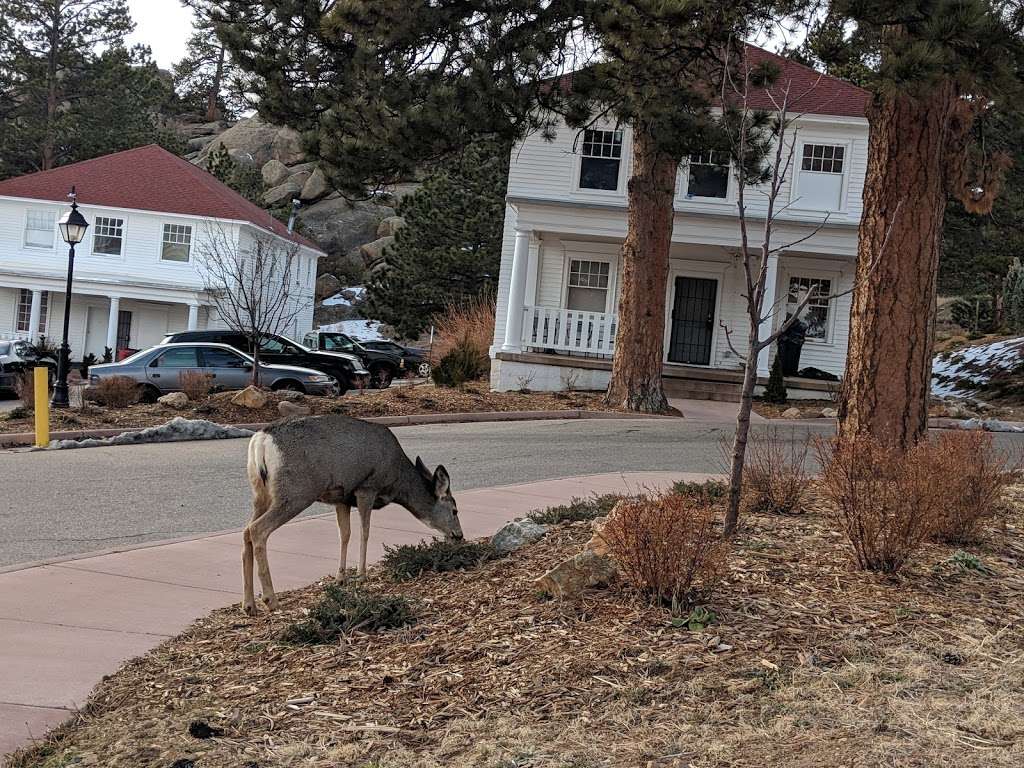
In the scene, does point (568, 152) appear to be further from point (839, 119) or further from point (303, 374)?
point (303, 374)

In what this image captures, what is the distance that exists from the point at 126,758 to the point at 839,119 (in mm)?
26265

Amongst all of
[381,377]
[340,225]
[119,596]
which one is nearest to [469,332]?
[381,377]

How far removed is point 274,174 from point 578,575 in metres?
65.8

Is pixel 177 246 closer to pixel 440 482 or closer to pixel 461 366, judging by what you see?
pixel 461 366

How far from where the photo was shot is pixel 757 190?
22406 mm

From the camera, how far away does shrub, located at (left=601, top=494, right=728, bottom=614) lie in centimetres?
593

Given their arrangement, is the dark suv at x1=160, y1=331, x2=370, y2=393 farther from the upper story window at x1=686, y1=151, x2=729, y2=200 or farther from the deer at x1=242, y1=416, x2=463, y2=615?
the deer at x1=242, y1=416, x2=463, y2=615

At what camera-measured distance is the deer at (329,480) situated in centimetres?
674

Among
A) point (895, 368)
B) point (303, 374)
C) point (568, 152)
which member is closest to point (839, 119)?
point (568, 152)

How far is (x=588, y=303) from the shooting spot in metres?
29.6

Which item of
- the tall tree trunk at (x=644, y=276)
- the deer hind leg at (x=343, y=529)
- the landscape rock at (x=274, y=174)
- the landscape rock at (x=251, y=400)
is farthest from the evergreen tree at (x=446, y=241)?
the deer hind leg at (x=343, y=529)

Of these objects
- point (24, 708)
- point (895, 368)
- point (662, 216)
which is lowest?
point (24, 708)

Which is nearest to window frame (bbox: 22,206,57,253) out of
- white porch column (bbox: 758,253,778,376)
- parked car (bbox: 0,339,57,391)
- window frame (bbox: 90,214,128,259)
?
window frame (bbox: 90,214,128,259)

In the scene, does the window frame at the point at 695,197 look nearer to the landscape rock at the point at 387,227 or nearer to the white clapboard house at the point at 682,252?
the white clapboard house at the point at 682,252
